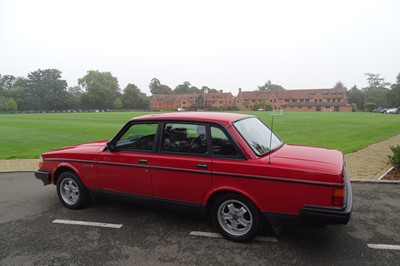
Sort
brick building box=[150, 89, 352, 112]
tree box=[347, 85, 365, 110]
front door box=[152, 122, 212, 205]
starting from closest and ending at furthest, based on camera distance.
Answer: front door box=[152, 122, 212, 205], brick building box=[150, 89, 352, 112], tree box=[347, 85, 365, 110]

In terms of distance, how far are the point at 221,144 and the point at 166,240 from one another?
5.01ft

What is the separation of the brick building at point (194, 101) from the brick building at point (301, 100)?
5325 mm

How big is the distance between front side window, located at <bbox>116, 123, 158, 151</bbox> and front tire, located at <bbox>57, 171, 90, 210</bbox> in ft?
3.71

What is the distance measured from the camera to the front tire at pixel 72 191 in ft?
16.2

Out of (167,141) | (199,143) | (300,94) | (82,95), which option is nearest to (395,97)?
(300,94)

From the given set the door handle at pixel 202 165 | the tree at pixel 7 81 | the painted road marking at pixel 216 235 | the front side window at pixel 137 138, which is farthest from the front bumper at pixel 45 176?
the tree at pixel 7 81

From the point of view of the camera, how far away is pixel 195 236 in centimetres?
395

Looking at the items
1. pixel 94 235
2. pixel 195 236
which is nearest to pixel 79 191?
pixel 94 235

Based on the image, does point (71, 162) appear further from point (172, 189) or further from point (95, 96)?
point (95, 96)

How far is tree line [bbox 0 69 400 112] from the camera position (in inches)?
3787

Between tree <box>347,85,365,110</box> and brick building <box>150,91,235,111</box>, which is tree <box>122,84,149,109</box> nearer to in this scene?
brick building <box>150,91,235,111</box>

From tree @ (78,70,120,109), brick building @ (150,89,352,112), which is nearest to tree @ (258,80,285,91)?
brick building @ (150,89,352,112)

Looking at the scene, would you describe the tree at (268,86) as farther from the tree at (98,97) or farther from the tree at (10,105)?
the tree at (10,105)

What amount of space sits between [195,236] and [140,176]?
1205mm
